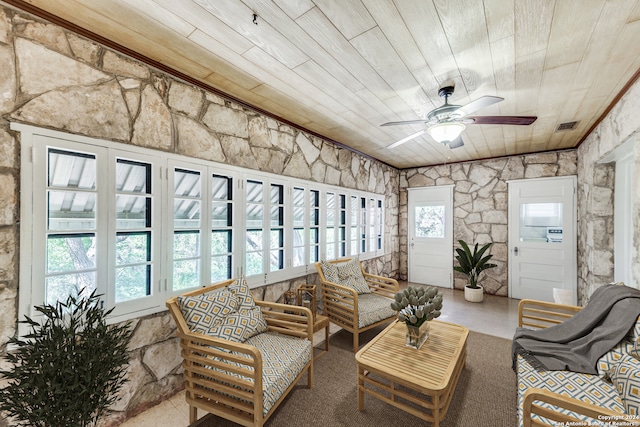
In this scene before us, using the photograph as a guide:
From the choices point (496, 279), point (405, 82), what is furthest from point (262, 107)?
point (496, 279)

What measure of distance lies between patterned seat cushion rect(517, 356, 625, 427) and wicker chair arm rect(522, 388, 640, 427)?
163mm

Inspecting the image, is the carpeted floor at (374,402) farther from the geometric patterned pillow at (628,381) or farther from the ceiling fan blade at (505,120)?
the ceiling fan blade at (505,120)

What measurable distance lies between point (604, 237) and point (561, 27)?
3.01m

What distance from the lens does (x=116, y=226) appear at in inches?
75.0

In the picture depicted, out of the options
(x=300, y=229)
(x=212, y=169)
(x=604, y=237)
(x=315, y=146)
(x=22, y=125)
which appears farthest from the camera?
(x=315, y=146)

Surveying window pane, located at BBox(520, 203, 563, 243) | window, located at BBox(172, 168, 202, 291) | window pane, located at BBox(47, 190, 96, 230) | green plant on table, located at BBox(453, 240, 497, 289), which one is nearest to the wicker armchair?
window, located at BBox(172, 168, 202, 291)

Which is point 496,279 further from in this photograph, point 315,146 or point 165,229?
point 165,229

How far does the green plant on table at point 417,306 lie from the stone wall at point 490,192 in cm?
361

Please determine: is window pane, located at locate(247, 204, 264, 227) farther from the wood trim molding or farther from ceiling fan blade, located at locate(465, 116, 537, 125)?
ceiling fan blade, located at locate(465, 116, 537, 125)

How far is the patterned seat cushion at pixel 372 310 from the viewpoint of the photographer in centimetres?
290

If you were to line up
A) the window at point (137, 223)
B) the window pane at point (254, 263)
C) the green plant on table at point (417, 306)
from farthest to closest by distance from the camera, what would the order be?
the window pane at point (254, 263) < the green plant on table at point (417, 306) < the window at point (137, 223)

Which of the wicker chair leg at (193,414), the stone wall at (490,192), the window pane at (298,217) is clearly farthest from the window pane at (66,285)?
the stone wall at (490,192)

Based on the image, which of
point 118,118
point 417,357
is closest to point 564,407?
point 417,357

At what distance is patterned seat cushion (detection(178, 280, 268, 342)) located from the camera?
6.27 ft
